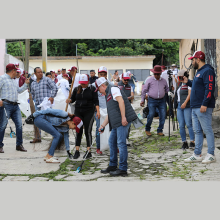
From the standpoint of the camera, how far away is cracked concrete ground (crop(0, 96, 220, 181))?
464cm

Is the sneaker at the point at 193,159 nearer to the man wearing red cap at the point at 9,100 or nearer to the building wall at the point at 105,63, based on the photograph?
the man wearing red cap at the point at 9,100

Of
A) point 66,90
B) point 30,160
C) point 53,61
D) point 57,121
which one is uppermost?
point 53,61

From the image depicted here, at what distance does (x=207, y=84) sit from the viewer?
508 centimetres

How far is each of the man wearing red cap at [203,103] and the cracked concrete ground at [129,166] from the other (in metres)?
0.35

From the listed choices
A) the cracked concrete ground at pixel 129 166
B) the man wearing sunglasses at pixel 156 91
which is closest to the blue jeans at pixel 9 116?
the cracked concrete ground at pixel 129 166

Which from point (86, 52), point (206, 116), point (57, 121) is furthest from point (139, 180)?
point (86, 52)

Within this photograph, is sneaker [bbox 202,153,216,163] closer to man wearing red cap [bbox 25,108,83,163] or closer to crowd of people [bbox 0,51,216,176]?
crowd of people [bbox 0,51,216,176]

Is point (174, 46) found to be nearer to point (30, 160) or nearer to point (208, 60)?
point (208, 60)

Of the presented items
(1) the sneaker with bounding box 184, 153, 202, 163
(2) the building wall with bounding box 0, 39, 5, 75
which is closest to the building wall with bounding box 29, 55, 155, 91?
(2) the building wall with bounding box 0, 39, 5, 75

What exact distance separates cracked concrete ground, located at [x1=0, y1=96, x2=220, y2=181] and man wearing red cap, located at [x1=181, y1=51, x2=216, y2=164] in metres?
0.35

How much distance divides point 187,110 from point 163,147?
121 centimetres

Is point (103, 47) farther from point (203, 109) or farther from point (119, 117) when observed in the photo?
point (119, 117)

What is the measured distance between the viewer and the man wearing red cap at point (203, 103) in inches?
200

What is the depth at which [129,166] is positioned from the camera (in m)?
5.40
